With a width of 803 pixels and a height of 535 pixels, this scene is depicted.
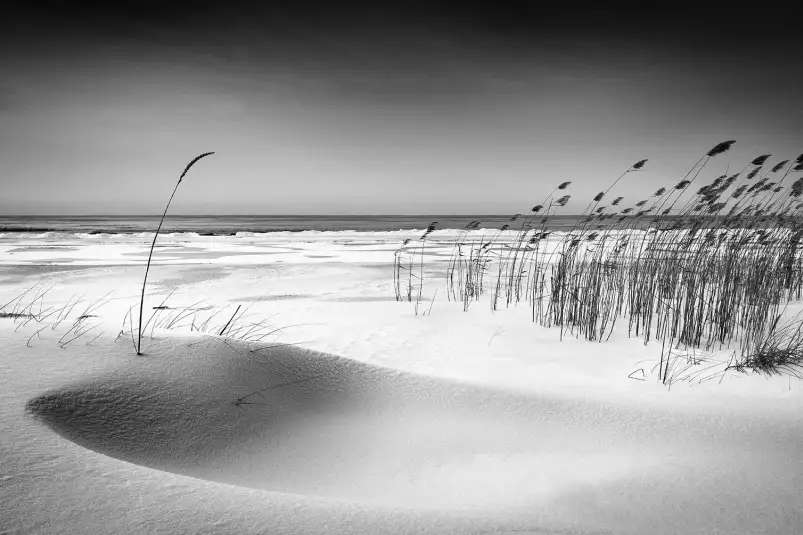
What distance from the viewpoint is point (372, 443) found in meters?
2.12

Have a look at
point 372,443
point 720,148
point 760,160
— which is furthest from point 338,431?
point 760,160

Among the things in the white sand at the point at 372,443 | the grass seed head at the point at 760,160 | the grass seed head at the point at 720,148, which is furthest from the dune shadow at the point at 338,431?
the grass seed head at the point at 760,160

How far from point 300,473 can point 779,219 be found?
5979mm

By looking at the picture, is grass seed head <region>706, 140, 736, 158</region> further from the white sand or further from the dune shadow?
the dune shadow

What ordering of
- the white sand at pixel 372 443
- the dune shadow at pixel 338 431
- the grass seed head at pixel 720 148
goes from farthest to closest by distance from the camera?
1. the grass seed head at pixel 720 148
2. the dune shadow at pixel 338 431
3. the white sand at pixel 372 443

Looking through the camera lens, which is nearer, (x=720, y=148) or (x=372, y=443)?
(x=372, y=443)

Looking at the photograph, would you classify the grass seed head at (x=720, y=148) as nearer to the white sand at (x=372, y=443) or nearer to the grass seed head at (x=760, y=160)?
the grass seed head at (x=760, y=160)

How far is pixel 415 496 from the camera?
5.41ft

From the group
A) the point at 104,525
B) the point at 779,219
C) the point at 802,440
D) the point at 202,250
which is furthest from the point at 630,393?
the point at 202,250

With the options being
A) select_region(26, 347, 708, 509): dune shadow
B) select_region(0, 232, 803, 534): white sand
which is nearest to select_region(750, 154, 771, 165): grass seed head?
select_region(0, 232, 803, 534): white sand

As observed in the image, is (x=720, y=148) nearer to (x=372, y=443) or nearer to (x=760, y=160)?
(x=760, y=160)

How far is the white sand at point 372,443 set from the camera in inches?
48.8

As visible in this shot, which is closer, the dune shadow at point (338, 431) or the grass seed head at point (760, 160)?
the dune shadow at point (338, 431)

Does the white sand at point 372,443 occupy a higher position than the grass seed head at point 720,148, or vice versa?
the grass seed head at point 720,148
